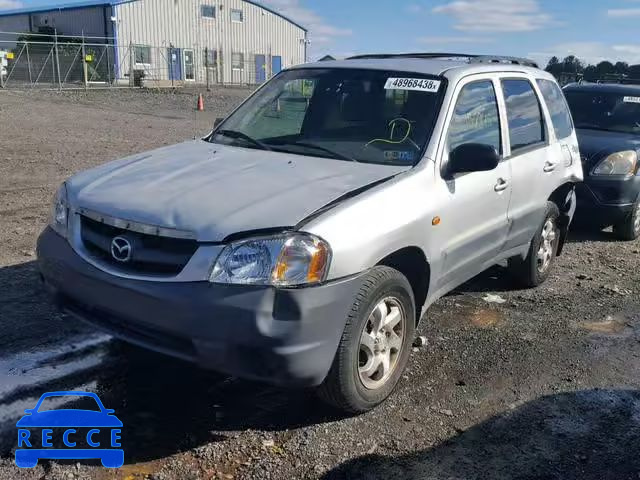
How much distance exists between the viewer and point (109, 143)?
1334 centimetres

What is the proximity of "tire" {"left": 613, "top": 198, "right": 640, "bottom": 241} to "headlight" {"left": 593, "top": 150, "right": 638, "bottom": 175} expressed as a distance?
1.48 ft

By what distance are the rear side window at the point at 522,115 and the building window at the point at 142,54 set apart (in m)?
35.0

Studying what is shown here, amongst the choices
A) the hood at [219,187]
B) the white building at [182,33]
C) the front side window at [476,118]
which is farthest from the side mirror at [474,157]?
the white building at [182,33]

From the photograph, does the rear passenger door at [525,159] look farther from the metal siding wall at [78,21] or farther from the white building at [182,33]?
the metal siding wall at [78,21]

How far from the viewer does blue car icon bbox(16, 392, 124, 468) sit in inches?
123

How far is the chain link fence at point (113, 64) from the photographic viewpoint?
30.4 meters

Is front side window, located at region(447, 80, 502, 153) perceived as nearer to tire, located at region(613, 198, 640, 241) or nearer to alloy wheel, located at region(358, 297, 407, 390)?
alloy wheel, located at region(358, 297, 407, 390)

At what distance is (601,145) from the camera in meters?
7.75

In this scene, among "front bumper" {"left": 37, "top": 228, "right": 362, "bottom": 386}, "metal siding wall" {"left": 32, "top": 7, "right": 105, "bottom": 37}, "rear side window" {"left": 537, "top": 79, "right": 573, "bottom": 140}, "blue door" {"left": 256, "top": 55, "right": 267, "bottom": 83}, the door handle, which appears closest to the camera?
"front bumper" {"left": 37, "top": 228, "right": 362, "bottom": 386}

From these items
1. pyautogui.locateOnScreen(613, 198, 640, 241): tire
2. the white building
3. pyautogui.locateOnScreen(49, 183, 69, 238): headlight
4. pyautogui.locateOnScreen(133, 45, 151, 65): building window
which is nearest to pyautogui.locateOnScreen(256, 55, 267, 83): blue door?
the white building

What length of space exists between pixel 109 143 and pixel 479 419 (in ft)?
37.5

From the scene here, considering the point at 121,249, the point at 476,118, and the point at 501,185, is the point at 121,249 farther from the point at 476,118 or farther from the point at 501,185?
the point at 501,185

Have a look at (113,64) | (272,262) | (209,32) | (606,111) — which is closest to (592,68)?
(606,111)

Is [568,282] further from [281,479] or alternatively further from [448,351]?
[281,479]
